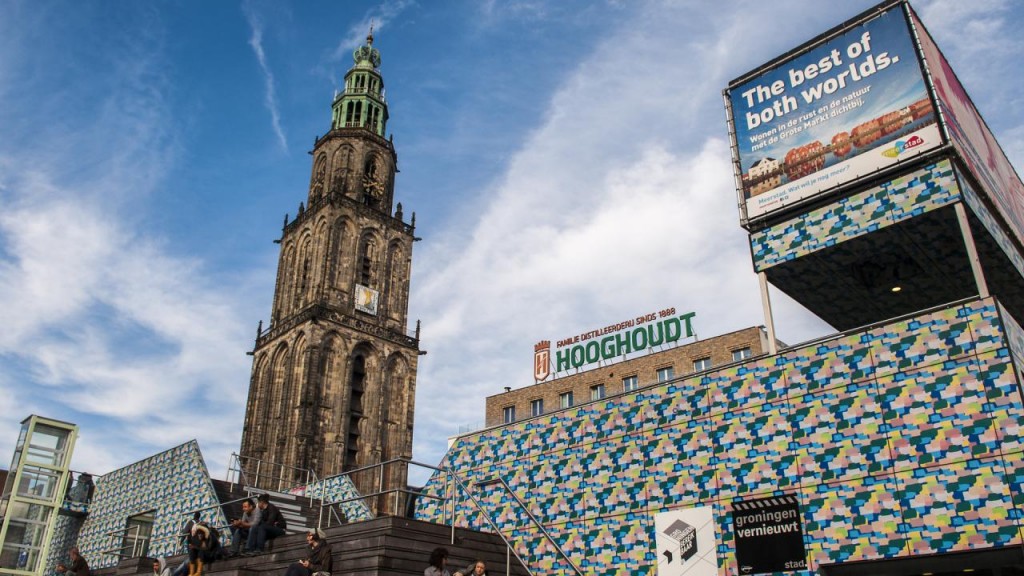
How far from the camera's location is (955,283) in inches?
841

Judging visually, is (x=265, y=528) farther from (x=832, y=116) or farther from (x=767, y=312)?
(x=832, y=116)

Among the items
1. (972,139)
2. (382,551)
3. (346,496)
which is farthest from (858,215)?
(346,496)

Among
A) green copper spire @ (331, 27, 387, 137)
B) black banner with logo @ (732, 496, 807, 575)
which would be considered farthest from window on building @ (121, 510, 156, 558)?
green copper spire @ (331, 27, 387, 137)

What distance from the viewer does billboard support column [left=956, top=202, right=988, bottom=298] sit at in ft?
52.3

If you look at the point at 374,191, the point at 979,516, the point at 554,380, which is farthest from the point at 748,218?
the point at 374,191

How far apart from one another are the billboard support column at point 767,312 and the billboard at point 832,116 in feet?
6.02

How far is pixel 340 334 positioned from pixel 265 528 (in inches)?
1602

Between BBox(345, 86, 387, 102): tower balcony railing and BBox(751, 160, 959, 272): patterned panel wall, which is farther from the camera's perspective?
BBox(345, 86, 387, 102): tower balcony railing

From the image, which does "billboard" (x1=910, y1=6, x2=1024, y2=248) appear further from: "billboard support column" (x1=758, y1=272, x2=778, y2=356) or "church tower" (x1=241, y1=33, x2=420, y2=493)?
"church tower" (x1=241, y1=33, x2=420, y2=493)

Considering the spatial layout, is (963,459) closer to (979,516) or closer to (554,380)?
(979,516)

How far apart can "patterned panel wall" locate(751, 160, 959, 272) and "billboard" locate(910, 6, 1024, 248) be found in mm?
1092

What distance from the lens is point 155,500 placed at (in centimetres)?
2831

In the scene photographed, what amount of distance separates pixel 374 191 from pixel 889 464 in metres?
55.1

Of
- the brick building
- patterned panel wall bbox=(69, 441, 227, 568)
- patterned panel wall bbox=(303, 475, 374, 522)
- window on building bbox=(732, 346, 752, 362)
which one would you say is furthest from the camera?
the brick building
